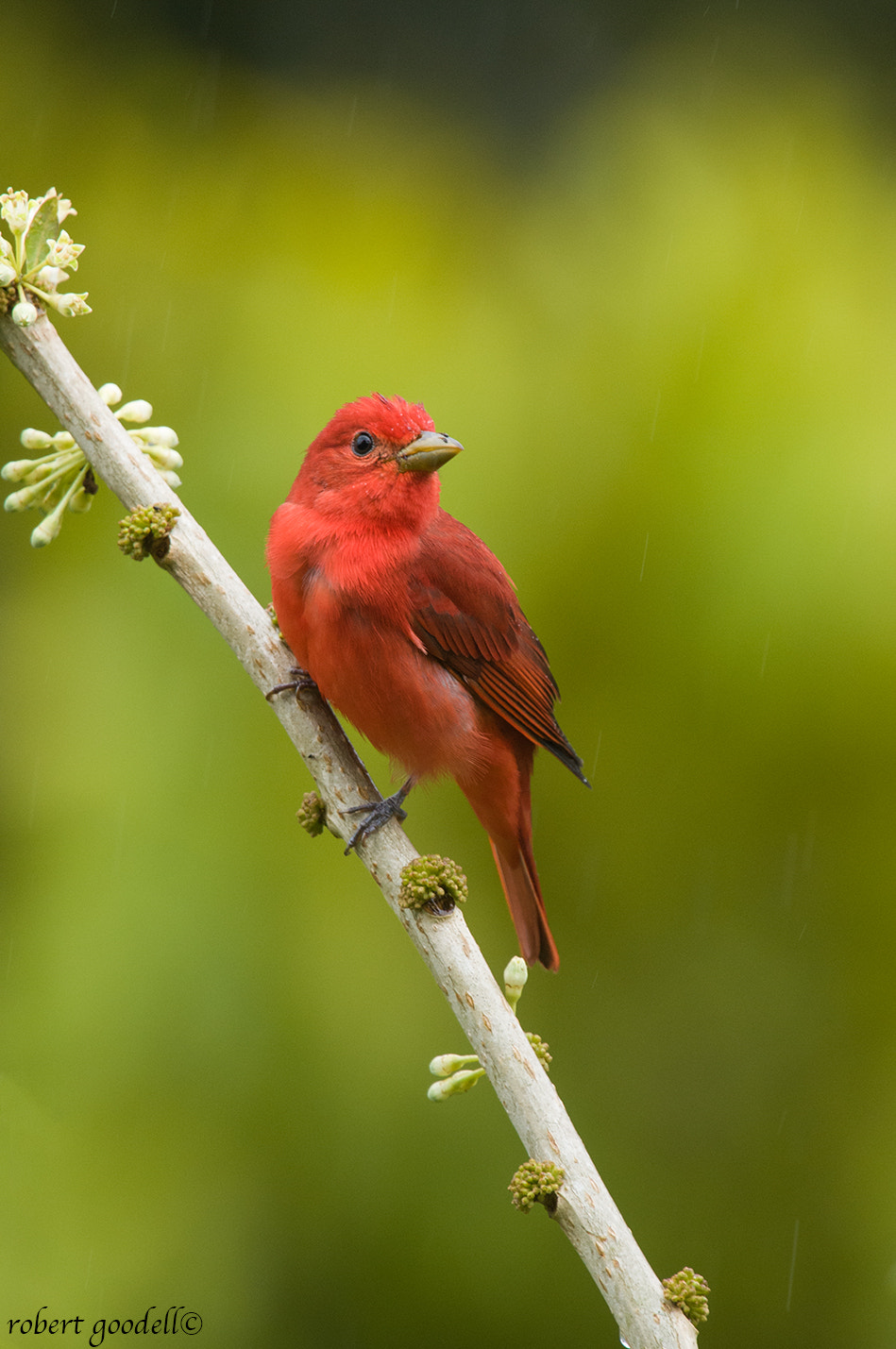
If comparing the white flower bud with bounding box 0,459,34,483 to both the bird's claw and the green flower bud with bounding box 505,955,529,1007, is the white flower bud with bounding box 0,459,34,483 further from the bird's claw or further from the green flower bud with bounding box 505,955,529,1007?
the green flower bud with bounding box 505,955,529,1007

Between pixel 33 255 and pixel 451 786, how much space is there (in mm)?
1848

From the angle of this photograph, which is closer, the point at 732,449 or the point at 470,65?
the point at 732,449

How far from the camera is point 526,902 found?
306cm

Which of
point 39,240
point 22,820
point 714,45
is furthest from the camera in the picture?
point 714,45

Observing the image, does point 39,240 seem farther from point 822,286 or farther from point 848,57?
point 848,57

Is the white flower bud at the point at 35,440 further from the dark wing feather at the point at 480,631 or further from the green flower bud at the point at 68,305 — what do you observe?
the dark wing feather at the point at 480,631

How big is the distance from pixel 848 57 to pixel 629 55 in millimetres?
716

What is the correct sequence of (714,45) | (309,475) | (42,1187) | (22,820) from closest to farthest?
(309,475) → (42,1187) → (22,820) → (714,45)

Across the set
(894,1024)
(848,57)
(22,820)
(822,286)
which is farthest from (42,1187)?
(848,57)

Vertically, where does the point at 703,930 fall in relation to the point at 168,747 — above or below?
below

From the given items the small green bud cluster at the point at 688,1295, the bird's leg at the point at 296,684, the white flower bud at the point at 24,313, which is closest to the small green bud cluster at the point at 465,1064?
the small green bud cluster at the point at 688,1295

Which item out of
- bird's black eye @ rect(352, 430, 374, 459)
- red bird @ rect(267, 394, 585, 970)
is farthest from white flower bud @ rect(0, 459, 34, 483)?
bird's black eye @ rect(352, 430, 374, 459)

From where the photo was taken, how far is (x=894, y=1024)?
3506 millimetres

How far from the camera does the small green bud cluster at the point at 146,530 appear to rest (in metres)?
2.29
